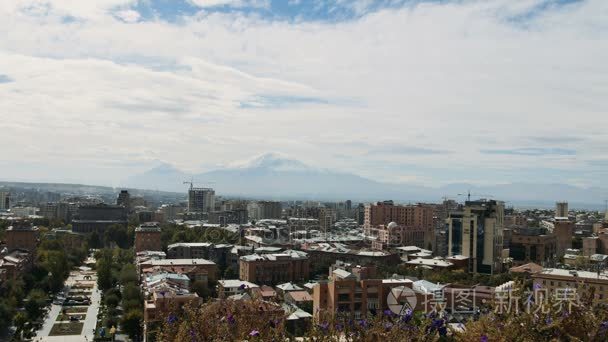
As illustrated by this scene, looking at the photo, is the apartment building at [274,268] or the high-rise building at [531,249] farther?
the high-rise building at [531,249]

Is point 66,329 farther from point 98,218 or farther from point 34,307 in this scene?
point 98,218

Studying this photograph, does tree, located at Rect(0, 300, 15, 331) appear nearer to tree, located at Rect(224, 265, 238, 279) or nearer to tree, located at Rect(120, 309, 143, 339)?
tree, located at Rect(120, 309, 143, 339)

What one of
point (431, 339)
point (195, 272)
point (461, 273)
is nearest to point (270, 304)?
point (431, 339)

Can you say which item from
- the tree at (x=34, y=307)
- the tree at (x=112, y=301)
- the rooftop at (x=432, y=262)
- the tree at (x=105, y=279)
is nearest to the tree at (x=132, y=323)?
the tree at (x=112, y=301)

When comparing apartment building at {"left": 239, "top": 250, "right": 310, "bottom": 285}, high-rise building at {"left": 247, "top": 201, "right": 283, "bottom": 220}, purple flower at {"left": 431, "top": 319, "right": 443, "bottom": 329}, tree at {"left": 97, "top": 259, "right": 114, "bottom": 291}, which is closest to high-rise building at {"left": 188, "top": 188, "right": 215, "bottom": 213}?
high-rise building at {"left": 247, "top": 201, "right": 283, "bottom": 220}

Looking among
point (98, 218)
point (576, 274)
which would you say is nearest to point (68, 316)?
point (576, 274)

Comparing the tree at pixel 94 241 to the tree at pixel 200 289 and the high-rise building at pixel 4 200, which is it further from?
the high-rise building at pixel 4 200
